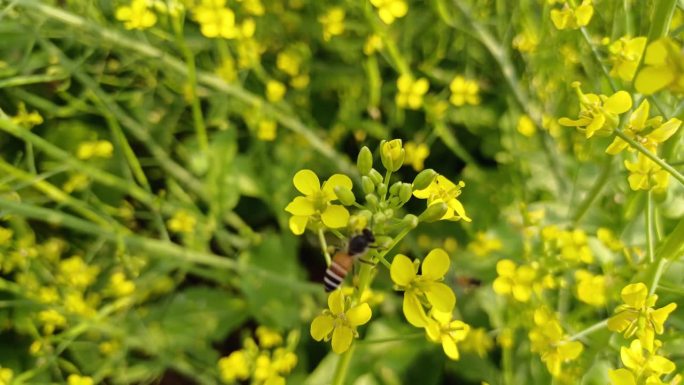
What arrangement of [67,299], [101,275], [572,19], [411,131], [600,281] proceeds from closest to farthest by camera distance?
1. [572,19]
2. [600,281]
3. [67,299]
4. [101,275]
5. [411,131]

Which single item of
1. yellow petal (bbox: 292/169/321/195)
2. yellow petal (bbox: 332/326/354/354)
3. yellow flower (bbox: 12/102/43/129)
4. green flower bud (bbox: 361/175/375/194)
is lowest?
yellow flower (bbox: 12/102/43/129)

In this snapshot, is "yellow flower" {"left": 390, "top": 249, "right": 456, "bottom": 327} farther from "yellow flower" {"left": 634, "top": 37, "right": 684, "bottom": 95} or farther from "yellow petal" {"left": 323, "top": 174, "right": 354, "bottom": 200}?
"yellow flower" {"left": 634, "top": 37, "right": 684, "bottom": 95}

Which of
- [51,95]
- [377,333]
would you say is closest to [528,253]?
[377,333]

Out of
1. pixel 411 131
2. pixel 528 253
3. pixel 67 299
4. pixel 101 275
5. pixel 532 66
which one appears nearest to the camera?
pixel 528 253

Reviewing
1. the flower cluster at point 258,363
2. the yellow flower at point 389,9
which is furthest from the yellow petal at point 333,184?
the flower cluster at point 258,363

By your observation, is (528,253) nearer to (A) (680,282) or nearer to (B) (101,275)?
(A) (680,282)

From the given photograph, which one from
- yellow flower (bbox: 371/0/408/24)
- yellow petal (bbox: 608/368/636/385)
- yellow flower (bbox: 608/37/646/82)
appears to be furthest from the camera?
yellow flower (bbox: 371/0/408/24)

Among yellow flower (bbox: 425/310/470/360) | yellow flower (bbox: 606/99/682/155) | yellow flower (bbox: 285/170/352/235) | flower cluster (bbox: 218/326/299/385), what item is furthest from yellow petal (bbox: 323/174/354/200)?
flower cluster (bbox: 218/326/299/385)
